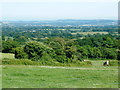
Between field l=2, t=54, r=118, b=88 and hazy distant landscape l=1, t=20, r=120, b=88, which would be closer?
field l=2, t=54, r=118, b=88

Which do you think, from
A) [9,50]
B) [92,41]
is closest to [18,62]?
[9,50]

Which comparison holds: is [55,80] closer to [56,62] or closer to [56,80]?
[56,80]

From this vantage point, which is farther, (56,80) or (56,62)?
(56,62)

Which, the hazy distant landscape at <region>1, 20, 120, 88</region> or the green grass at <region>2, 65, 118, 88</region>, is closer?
the green grass at <region>2, 65, 118, 88</region>

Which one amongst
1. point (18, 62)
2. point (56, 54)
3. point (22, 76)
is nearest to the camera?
point (22, 76)

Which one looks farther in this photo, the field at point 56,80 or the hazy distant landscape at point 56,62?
the hazy distant landscape at point 56,62

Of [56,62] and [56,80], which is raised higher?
[56,80]

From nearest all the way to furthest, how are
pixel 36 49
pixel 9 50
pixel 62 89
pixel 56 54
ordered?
pixel 62 89 → pixel 36 49 → pixel 56 54 → pixel 9 50

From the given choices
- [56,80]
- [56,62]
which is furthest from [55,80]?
[56,62]

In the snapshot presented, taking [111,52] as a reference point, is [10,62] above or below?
above

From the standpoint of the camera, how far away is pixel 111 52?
1954 inches

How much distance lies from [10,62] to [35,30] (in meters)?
85.0

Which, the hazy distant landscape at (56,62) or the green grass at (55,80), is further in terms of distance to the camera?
the hazy distant landscape at (56,62)

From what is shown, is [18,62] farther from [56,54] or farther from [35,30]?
[35,30]
